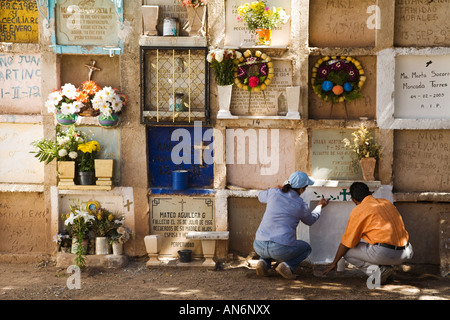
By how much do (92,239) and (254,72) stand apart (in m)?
2.87

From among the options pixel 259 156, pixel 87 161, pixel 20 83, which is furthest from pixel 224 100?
pixel 20 83

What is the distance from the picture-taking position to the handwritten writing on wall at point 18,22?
6.65 meters

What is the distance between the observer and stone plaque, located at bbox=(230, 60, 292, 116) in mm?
6484

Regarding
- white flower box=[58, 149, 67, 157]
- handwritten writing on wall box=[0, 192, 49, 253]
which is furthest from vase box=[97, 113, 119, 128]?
handwritten writing on wall box=[0, 192, 49, 253]

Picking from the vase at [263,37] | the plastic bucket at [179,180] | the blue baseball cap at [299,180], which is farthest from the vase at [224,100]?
the blue baseball cap at [299,180]

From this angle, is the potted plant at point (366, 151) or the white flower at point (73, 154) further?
the white flower at point (73, 154)

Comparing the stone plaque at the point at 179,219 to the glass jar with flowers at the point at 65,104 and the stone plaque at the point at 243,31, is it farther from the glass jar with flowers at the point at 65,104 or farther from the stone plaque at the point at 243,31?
the stone plaque at the point at 243,31

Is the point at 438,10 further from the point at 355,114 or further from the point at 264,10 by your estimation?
the point at 264,10

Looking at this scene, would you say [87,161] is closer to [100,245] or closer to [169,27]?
[100,245]

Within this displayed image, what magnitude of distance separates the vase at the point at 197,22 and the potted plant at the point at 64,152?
1.89 m

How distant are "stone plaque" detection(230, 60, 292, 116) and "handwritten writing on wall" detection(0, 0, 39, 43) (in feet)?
8.74

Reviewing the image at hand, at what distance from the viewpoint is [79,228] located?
6.36 m

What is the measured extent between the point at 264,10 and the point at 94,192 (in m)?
3.05

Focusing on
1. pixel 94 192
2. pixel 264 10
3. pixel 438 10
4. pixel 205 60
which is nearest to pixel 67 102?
pixel 94 192
